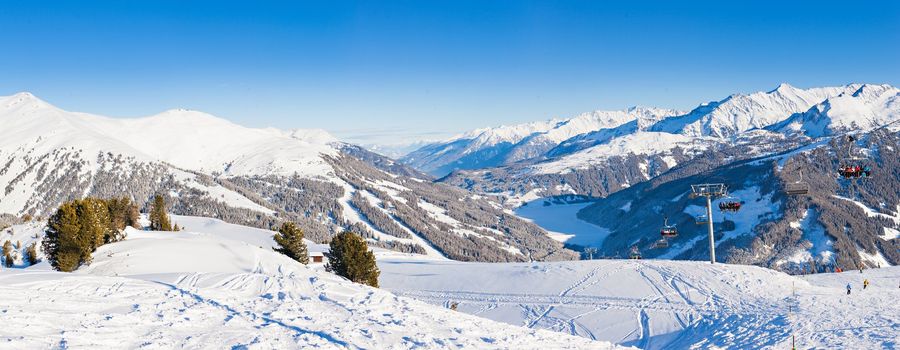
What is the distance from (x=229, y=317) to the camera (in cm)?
2481

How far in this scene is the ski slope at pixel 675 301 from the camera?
117ft

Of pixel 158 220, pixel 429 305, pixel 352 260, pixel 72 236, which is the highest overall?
pixel 158 220

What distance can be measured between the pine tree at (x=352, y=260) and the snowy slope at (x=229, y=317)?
58.4ft

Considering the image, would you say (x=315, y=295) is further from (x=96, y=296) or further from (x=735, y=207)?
(x=735, y=207)

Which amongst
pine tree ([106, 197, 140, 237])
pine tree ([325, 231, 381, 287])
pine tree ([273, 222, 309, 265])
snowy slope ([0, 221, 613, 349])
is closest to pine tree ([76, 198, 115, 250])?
pine tree ([106, 197, 140, 237])

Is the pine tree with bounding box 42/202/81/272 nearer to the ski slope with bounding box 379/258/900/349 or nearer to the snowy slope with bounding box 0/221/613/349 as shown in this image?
the snowy slope with bounding box 0/221/613/349

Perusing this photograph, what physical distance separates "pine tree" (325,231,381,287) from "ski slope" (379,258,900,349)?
6.84 m

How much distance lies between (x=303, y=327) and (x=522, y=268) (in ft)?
144

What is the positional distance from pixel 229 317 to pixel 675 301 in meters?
37.6

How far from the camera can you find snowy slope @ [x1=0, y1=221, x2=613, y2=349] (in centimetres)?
2080

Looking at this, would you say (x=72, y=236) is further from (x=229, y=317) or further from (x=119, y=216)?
(x=229, y=317)

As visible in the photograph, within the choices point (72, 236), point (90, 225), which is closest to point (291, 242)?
point (90, 225)

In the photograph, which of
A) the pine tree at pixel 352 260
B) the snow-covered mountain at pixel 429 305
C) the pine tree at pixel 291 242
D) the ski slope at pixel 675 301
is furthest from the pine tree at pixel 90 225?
the ski slope at pixel 675 301

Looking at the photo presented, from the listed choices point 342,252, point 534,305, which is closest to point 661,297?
point 534,305
